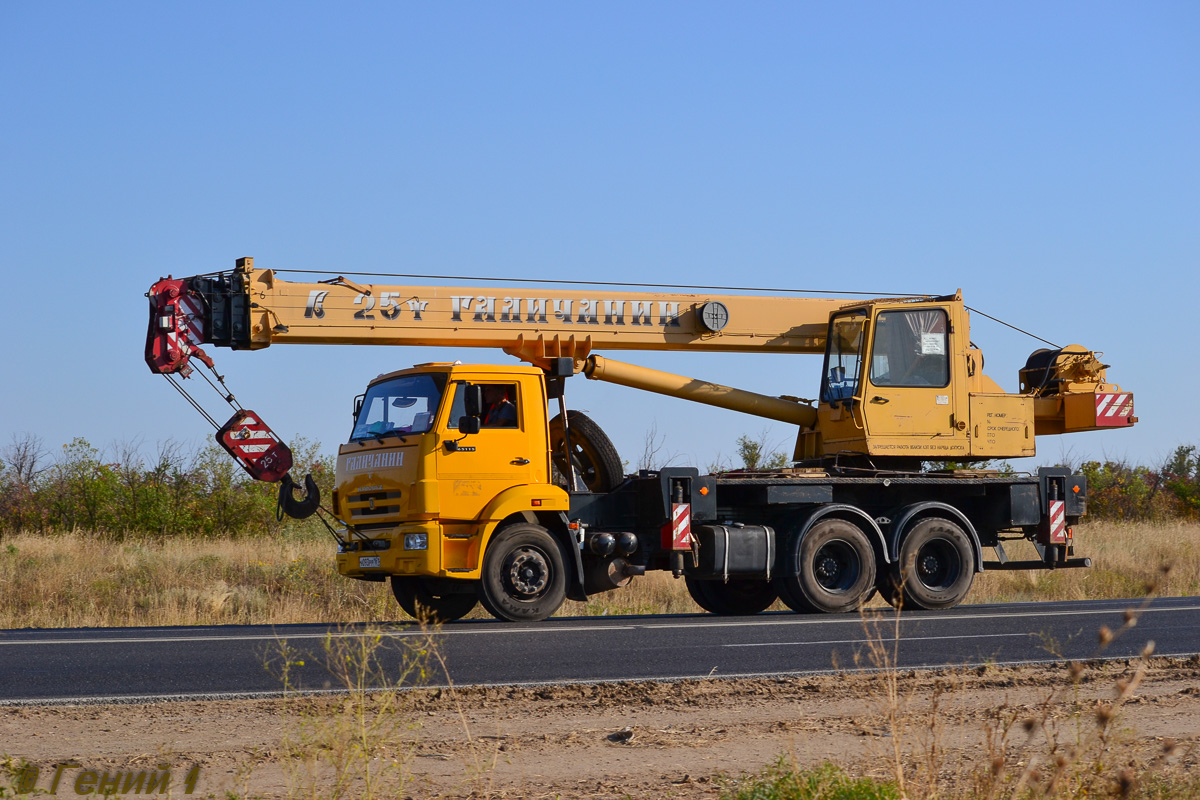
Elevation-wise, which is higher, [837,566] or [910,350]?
[910,350]

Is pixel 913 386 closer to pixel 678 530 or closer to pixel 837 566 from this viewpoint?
pixel 837 566

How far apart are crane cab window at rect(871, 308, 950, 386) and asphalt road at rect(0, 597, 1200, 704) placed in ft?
10.5

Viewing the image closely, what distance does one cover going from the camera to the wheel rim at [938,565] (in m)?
16.1

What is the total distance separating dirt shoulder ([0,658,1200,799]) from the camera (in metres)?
5.71

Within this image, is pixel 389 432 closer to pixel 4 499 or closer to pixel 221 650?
pixel 221 650

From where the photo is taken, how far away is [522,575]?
1366 cm

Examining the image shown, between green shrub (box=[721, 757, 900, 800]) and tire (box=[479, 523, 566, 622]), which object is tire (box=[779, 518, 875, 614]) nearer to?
tire (box=[479, 523, 566, 622])

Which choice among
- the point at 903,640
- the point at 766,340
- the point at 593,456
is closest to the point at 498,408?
the point at 593,456

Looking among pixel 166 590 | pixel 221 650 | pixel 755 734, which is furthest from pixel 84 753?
pixel 166 590

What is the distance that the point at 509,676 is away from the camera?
29.8ft

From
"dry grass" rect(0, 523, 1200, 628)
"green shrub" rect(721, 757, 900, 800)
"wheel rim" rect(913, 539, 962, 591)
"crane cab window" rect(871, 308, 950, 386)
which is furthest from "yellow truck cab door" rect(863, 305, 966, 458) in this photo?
"green shrub" rect(721, 757, 900, 800)

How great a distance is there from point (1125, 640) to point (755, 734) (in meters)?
5.97

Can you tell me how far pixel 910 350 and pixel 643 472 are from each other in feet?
12.5

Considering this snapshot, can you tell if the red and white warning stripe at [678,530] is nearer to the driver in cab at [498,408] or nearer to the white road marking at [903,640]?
the driver in cab at [498,408]
